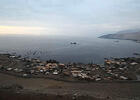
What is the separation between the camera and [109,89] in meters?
15.8

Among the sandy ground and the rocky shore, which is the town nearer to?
the rocky shore

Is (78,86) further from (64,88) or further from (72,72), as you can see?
(72,72)

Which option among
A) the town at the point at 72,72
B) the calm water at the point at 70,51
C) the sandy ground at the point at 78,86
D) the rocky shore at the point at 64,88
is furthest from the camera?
the calm water at the point at 70,51

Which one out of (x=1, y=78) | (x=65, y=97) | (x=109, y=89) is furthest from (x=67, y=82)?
(x=1, y=78)

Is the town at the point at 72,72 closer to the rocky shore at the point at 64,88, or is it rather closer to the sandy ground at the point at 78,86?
the rocky shore at the point at 64,88

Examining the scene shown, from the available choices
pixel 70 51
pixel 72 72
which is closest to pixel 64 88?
pixel 72 72

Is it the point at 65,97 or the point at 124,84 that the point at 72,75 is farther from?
the point at 65,97

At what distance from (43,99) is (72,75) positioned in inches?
421

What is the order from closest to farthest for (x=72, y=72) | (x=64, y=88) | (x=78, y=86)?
(x=64, y=88) < (x=78, y=86) < (x=72, y=72)

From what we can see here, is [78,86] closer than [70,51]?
Yes

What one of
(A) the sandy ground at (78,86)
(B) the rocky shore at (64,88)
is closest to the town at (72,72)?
(B) the rocky shore at (64,88)

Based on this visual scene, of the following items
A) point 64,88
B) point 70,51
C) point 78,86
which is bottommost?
point 70,51

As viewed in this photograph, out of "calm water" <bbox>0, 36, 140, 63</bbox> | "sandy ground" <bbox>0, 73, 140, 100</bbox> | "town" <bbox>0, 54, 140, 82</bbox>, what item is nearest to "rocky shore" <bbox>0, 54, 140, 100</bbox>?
"sandy ground" <bbox>0, 73, 140, 100</bbox>

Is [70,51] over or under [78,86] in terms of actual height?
under
